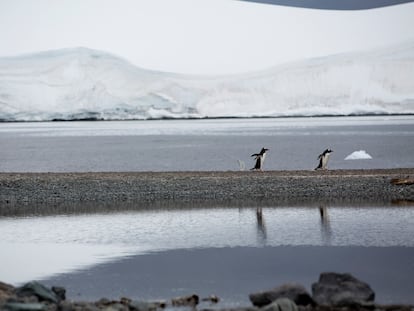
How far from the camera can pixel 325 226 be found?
18.7m

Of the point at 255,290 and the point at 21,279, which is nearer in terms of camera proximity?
the point at 255,290

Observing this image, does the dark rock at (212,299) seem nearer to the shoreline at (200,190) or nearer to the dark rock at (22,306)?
the dark rock at (22,306)

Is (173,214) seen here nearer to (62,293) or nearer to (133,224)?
(133,224)

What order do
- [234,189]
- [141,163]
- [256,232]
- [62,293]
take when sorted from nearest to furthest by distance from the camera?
[62,293] → [256,232] → [234,189] → [141,163]

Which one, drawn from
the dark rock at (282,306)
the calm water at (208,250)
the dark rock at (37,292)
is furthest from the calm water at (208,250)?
the dark rock at (282,306)

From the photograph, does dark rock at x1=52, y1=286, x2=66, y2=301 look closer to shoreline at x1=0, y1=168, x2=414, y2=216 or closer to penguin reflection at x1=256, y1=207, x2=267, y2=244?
penguin reflection at x1=256, y1=207, x2=267, y2=244

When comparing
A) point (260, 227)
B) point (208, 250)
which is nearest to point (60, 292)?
point (208, 250)

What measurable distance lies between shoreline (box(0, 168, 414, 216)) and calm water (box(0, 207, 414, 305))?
1.79 meters

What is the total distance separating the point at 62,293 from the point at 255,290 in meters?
2.51

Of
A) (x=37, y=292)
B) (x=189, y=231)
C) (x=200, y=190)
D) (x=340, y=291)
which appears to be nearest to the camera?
(x=340, y=291)

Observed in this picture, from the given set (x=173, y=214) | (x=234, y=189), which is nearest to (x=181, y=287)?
(x=173, y=214)

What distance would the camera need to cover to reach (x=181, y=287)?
1262 cm

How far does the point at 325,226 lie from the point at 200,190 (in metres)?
6.95

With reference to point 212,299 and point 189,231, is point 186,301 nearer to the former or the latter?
point 212,299
